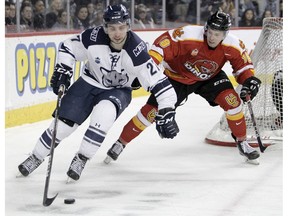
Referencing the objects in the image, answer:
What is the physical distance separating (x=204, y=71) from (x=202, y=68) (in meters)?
0.03

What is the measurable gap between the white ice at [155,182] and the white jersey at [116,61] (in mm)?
470

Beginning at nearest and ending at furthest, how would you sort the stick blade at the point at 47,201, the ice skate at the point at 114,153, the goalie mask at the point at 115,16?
the stick blade at the point at 47,201
the goalie mask at the point at 115,16
the ice skate at the point at 114,153

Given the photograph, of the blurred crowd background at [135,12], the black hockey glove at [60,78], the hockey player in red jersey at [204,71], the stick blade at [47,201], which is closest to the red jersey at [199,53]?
the hockey player in red jersey at [204,71]

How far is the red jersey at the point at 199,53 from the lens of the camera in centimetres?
417

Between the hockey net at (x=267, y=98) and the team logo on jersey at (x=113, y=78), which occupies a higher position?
the team logo on jersey at (x=113, y=78)

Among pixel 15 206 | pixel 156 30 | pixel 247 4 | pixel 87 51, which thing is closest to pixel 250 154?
pixel 87 51

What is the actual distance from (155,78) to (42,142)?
0.65 m

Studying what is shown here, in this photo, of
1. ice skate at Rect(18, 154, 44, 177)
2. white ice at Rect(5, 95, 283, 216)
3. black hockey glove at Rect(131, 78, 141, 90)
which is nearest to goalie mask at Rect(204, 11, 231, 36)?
black hockey glove at Rect(131, 78, 141, 90)

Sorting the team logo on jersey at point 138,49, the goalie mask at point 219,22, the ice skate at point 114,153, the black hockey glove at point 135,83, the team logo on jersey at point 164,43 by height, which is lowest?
the ice skate at point 114,153

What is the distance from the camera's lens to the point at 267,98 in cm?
510

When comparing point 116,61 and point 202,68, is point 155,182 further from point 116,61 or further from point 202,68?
point 202,68

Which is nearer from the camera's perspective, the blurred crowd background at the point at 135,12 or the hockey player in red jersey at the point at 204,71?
the hockey player in red jersey at the point at 204,71

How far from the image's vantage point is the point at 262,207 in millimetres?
3213

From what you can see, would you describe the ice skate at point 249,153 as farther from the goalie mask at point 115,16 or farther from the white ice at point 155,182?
the goalie mask at point 115,16
